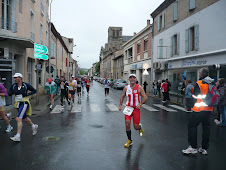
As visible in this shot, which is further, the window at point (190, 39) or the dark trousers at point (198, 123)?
the window at point (190, 39)

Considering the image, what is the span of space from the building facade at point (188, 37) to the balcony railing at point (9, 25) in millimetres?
11184

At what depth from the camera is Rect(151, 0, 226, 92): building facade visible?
14352 mm

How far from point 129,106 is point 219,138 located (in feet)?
9.84

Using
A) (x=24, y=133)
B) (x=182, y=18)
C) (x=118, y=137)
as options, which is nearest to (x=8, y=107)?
(x=24, y=133)

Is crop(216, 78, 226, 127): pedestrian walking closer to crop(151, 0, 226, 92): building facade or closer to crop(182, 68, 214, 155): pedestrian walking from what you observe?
crop(182, 68, 214, 155): pedestrian walking

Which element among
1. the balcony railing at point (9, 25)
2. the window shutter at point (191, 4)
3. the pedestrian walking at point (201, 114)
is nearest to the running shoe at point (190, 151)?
the pedestrian walking at point (201, 114)

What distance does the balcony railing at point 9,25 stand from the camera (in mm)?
11359

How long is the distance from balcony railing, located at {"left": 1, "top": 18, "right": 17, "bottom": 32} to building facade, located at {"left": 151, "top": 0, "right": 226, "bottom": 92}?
11184 millimetres

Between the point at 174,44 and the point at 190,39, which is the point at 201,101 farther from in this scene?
the point at 174,44

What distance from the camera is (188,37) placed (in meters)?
18.0

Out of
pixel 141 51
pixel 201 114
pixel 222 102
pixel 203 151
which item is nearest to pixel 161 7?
pixel 141 51

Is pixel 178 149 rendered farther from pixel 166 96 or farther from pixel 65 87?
pixel 166 96

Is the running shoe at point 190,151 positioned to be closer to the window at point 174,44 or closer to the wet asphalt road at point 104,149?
the wet asphalt road at point 104,149

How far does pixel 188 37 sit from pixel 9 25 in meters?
13.7
